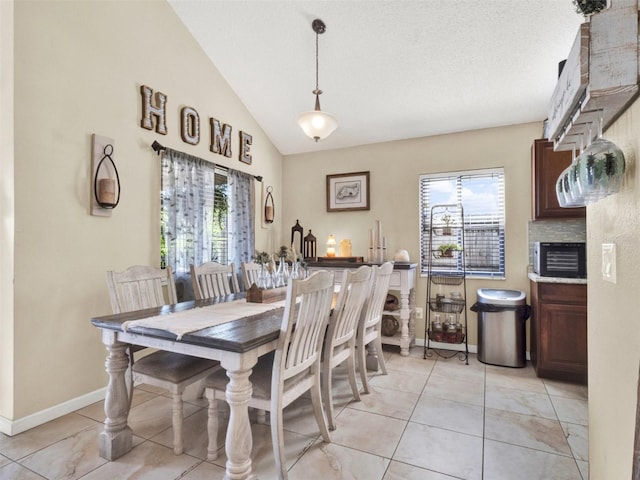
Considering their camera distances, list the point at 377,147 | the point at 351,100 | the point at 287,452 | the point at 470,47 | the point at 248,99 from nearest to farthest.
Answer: the point at 287,452, the point at 470,47, the point at 351,100, the point at 248,99, the point at 377,147

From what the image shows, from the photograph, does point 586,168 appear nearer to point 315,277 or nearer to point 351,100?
point 315,277

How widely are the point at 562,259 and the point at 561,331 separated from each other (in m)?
0.63

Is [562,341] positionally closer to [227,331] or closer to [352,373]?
[352,373]

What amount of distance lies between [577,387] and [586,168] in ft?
9.09

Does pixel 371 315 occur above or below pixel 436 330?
above

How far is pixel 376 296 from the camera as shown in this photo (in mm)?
2855

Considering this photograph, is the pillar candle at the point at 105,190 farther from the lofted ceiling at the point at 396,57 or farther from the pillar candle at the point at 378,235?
the pillar candle at the point at 378,235

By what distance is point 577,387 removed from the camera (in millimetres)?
2916

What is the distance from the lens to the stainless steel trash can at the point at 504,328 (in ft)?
11.0

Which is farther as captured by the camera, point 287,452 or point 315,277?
point 287,452

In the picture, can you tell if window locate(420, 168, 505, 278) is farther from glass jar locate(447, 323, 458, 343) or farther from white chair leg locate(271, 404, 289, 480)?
white chair leg locate(271, 404, 289, 480)

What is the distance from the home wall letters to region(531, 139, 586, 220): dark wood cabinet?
121 inches

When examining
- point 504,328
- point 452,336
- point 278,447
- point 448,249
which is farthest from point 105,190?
point 504,328

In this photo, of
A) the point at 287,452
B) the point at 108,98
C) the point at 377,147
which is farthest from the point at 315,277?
the point at 377,147
